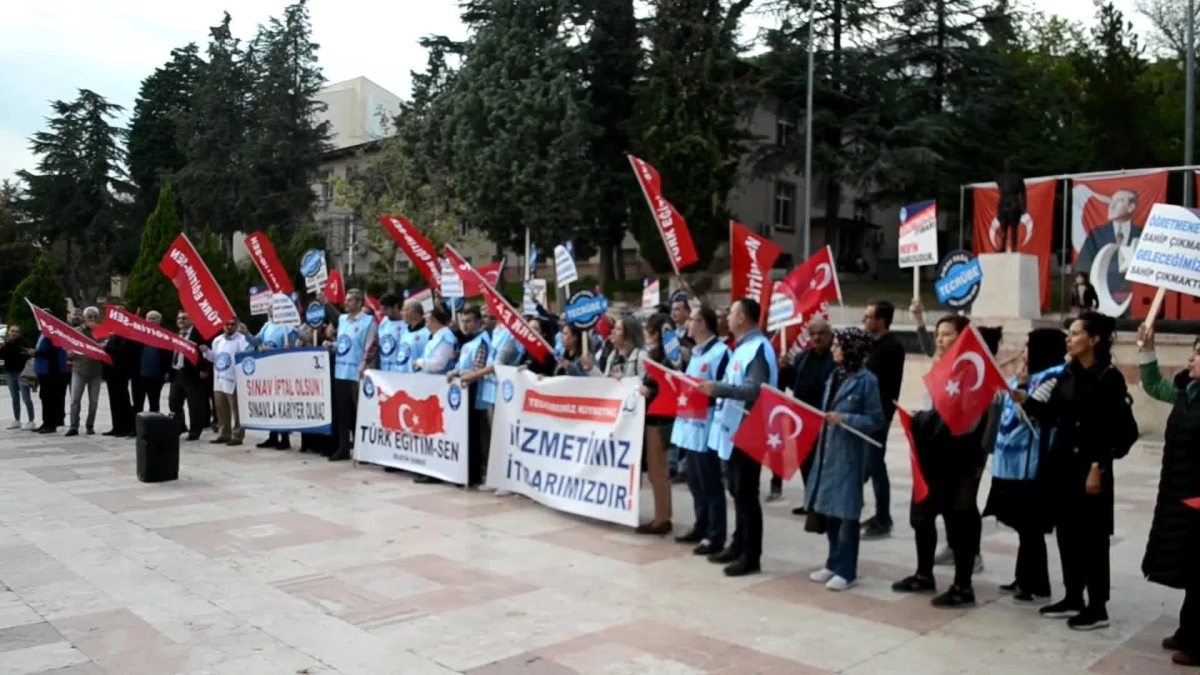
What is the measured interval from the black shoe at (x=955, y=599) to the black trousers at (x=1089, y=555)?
0.66 metres

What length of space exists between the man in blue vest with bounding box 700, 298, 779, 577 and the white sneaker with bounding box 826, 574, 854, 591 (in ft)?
2.09

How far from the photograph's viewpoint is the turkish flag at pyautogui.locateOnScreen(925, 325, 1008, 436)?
6.21m

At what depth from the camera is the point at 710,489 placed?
787cm

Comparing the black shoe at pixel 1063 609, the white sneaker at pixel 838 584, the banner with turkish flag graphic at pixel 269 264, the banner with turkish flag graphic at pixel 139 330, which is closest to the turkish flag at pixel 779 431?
the white sneaker at pixel 838 584

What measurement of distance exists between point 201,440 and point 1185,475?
43.3 feet

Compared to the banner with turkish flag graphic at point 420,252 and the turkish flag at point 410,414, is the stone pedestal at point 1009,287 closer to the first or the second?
the banner with turkish flag graphic at point 420,252

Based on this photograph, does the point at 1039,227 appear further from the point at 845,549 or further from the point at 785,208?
the point at 785,208

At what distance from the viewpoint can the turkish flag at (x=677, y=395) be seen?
25.3 ft

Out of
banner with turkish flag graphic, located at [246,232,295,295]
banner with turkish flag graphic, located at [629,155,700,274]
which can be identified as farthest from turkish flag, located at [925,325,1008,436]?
banner with turkish flag graphic, located at [246,232,295,295]

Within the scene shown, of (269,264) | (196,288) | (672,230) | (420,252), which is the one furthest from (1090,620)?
(269,264)

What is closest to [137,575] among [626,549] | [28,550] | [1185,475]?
[28,550]

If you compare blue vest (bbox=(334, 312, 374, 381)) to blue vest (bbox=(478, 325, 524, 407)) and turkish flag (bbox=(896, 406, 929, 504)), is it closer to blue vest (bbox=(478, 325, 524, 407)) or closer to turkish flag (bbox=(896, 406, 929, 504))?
blue vest (bbox=(478, 325, 524, 407))

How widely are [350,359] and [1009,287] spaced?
1189cm

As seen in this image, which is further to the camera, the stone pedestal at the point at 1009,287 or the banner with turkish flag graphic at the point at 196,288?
→ the stone pedestal at the point at 1009,287
